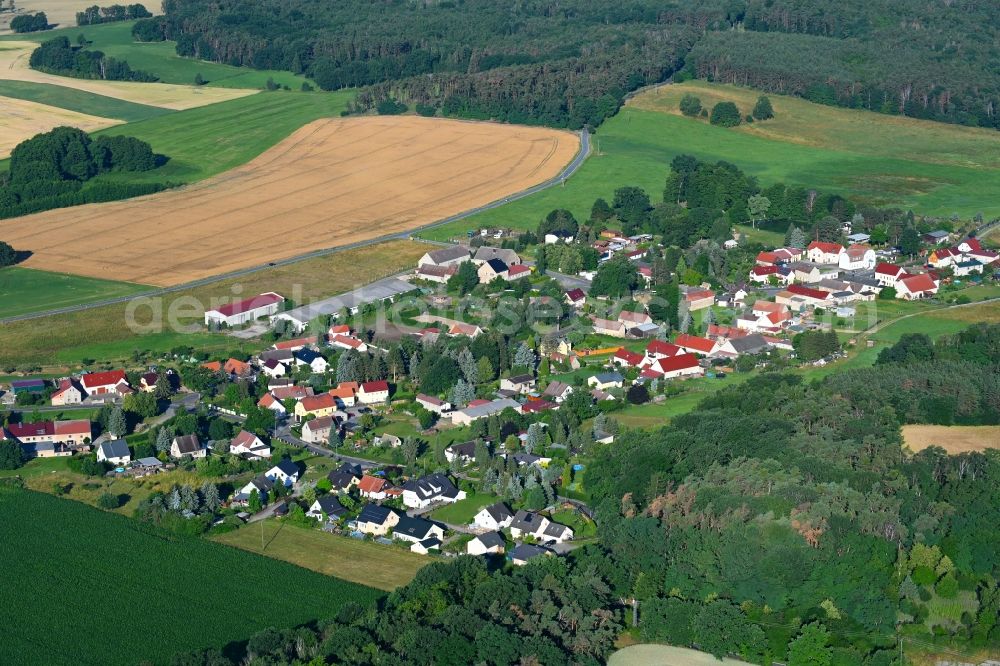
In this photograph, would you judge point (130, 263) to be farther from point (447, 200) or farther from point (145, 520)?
point (145, 520)

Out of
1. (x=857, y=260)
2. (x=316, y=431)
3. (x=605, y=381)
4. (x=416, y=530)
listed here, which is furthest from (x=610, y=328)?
(x=416, y=530)

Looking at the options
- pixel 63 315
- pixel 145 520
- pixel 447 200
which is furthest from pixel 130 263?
pixel 145 520

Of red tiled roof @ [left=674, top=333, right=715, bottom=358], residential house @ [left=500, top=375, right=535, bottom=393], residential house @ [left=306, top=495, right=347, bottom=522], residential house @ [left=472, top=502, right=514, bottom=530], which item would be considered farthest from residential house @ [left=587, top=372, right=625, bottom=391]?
residential house @ [left=306, top=495, right=347, bottom=522]

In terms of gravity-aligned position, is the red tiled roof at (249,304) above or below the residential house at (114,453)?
above

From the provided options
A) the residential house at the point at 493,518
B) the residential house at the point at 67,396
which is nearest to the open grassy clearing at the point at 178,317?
the residential house at the point at 67,396

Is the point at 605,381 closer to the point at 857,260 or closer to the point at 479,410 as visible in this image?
the point at 479,410

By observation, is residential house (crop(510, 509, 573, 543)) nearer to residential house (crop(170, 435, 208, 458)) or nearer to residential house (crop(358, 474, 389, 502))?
residential house (crop(358, 474, 389, 502))

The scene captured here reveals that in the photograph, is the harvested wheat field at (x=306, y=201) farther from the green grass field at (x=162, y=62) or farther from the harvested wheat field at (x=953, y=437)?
the harvested wheat field at (x=953, y=437)
